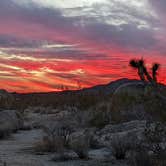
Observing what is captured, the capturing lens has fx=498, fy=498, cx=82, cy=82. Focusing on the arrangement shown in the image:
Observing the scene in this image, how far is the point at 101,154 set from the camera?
15555mm

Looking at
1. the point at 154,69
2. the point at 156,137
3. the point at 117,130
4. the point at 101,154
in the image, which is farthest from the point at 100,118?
the point at 154,69

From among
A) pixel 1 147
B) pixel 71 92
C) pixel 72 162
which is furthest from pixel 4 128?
pixel 71 92

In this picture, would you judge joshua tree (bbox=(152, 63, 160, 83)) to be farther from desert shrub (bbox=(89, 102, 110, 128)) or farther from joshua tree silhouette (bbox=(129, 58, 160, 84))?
desert shrub (bbox=(89, 102, 110, 128))

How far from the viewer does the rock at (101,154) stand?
14734 millimetres

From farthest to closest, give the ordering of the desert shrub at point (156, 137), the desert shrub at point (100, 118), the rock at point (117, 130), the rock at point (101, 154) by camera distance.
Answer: the desert shrub at point (100, 118) → the rock at point (117, 130) → the rock at point (101, 154) → the desert shrub at point (156, 137)

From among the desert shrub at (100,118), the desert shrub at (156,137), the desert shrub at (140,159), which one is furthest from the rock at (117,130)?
the desert shrub at (140,159)

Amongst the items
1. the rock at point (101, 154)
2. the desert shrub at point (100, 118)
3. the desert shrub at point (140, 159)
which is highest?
the desert shrub at point (100, 118)

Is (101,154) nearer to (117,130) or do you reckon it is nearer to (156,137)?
(156,137)

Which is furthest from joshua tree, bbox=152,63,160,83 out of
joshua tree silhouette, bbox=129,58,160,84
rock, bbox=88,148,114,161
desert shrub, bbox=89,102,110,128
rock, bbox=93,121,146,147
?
desert shrub, bbox=89,102,110,128

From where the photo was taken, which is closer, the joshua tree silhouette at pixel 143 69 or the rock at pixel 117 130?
the joshua tree silhouette at pixel 143 69

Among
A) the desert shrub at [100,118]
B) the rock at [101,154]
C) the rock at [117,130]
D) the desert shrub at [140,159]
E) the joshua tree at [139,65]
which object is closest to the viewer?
the joshua tree at [139,65]

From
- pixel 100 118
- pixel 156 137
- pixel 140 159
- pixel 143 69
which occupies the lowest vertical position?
pixel 140 159

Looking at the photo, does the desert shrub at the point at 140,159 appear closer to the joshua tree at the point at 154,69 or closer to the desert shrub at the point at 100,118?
the joshua tree at the point at 154,69

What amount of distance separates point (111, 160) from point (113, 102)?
39.3ft
